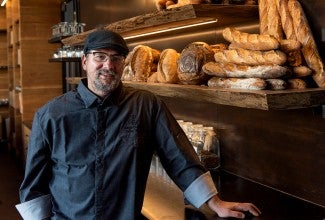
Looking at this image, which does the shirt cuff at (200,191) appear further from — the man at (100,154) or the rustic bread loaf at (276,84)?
the rustic bread loaf at (276,84)

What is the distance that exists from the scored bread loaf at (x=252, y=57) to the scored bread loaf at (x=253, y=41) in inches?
0.7

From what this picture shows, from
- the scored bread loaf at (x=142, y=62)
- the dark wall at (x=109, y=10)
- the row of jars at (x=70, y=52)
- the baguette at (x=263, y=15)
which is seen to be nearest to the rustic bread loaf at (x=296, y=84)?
the baguette at (x=263, y=15)

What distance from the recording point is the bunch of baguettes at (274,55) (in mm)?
1465

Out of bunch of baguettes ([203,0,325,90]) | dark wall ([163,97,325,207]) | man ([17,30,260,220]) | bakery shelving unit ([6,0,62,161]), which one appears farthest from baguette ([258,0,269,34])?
bakery shelving unit ([6,0,62,161])

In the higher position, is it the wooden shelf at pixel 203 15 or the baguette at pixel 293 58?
the wooden shelf at pixel 203 15

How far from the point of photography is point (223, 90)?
155 cm

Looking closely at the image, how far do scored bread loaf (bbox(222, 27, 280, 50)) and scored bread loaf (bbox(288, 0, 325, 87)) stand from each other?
0.14 metres

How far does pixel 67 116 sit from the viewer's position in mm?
1591

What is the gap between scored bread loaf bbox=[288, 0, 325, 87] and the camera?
1.49 meters

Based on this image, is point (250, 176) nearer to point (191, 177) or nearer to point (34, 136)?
point (191, 177)

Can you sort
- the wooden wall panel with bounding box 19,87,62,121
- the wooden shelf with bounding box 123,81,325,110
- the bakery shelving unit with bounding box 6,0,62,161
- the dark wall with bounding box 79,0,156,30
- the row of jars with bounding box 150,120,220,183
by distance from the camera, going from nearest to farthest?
the wooden shelf with bounding box 123,81,325,110, the row of jars with bounding box 150,120,220,183, the dark wall with bounding box 79,0,156,30, the bakery shelving unit with bounding box 6,0,62,161, the wooden wall panel with bounding box 19,87,62,121

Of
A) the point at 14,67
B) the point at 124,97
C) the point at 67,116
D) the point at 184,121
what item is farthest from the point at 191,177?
the point at 14,67

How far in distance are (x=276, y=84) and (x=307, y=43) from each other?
0.76 ft

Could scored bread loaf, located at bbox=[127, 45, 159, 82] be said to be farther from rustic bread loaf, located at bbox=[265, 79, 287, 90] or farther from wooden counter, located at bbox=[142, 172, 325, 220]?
rustic bread loaf, located at bbox=[265, 79, 287, 90]
